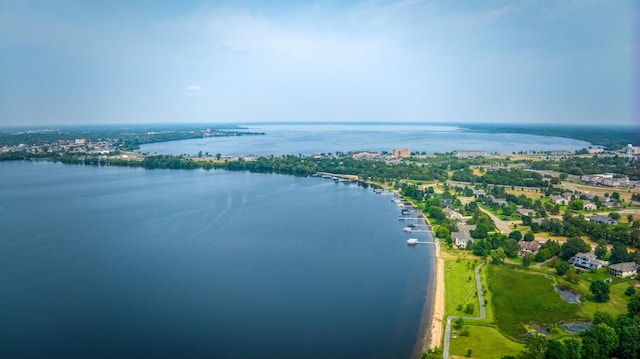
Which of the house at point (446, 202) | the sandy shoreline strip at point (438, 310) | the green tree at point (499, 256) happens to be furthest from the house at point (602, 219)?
the sandy shoreline strip at point (438, 310)

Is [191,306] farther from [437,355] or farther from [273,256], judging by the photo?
[437,355]

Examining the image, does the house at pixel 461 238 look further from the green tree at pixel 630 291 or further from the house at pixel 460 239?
the green tree at pixel 630 291

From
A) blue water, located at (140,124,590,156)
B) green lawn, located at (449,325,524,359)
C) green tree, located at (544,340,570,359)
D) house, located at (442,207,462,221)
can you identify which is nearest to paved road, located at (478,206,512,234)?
house, located at (442,207,462,221)

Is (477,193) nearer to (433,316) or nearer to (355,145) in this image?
(433,316)

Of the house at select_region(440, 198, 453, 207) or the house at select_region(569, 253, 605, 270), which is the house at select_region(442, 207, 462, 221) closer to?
the house at select_region(440, 198, 453, 207)

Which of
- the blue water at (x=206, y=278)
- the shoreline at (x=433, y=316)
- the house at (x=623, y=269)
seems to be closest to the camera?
the shoreline at (x=433, y=316)

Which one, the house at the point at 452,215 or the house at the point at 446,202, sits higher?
the house at the point at 446,202

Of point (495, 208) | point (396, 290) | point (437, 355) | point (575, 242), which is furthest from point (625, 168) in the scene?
point (437, 355)
